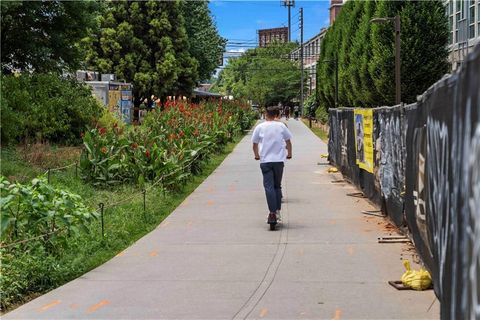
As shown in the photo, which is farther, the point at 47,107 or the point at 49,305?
the point at 47,107

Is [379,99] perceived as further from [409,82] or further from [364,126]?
[364,126]

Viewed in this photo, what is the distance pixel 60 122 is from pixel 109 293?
1218 cm

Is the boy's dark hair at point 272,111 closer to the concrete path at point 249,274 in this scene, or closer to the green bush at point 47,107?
the concrete path at point 249,274

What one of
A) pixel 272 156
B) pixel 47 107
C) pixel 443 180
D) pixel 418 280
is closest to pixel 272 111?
pixel 272 156

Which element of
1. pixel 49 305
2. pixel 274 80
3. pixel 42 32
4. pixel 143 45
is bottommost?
pixel 49 305

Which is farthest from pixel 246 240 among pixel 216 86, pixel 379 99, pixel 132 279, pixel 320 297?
pixel 216 86

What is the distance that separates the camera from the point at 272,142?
9.20 m

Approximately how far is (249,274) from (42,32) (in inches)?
580

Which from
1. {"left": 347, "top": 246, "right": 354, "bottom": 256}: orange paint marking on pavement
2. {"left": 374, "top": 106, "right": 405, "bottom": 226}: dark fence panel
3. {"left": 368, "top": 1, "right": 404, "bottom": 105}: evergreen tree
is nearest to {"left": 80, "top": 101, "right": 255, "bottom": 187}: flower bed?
{"left": 374, "top": 106, "right": 405, "bottom": 226}: dark fence panel

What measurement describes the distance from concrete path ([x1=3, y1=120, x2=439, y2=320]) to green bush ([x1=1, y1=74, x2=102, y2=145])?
707cm

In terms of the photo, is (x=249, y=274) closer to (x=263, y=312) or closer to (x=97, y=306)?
(x=263, y=312)

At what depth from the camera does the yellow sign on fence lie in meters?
10.7

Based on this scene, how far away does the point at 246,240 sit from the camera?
→ 8516mm

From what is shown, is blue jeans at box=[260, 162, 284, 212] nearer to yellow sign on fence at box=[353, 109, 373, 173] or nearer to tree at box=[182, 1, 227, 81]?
yellow sign on fence at box=[353, 109, 373, 173]
